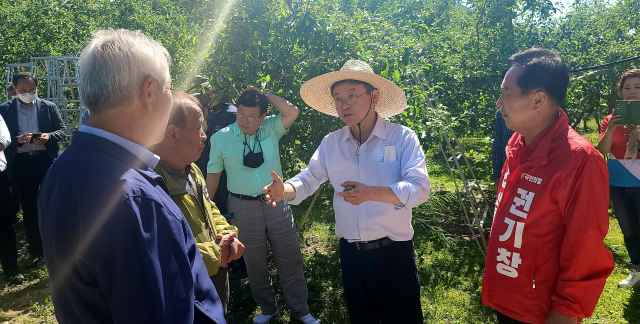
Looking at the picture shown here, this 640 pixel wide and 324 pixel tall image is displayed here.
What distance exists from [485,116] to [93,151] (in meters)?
6.05

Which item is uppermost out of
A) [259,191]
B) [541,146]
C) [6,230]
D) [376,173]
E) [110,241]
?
[541,146]

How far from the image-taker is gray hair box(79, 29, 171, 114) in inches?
46.6

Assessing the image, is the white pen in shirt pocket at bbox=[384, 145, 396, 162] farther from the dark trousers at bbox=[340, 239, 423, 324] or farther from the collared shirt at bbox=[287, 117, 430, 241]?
the dark trousers at bbox=[340, 239, 423, 324]

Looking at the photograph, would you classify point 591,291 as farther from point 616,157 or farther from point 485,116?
point 485,116

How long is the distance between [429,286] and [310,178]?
2498mm

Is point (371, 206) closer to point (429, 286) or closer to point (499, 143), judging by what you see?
point (499, 143)

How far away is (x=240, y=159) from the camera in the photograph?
3.57 m

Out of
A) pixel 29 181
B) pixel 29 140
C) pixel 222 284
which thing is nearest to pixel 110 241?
pixel 222 284

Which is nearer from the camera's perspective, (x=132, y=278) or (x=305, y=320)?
(x=132, y=278)

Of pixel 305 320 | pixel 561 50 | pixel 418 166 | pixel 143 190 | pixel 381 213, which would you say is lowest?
pixel 305 320

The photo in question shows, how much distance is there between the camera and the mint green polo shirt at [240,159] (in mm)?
3566

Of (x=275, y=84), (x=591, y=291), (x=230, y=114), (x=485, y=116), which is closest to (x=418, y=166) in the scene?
(x=591, y=291)

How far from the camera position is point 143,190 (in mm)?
1108

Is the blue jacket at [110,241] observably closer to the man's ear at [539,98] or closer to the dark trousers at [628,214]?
the man's ear at [539,98]
